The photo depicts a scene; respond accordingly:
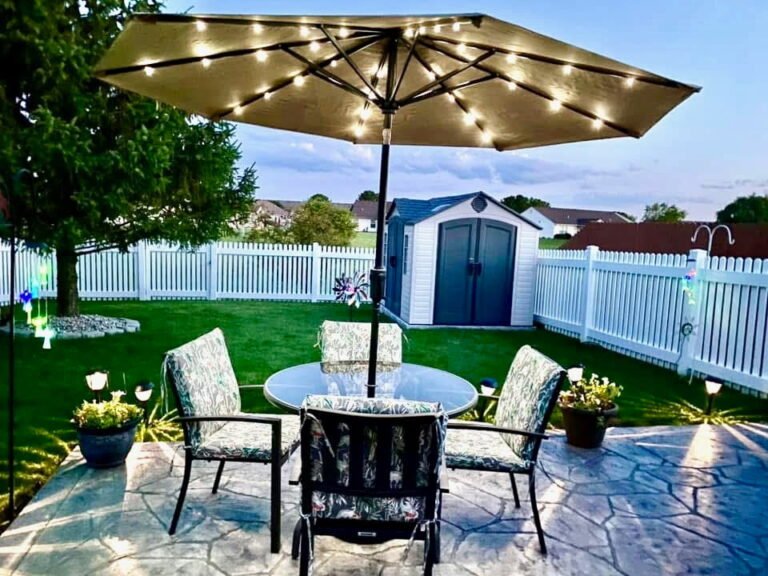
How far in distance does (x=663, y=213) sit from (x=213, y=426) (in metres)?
24.4

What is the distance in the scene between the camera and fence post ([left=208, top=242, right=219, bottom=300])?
33.5ft

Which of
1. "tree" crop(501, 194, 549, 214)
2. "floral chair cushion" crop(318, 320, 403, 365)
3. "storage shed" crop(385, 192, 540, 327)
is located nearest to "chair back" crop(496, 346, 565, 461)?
"floral chair cushion" crop(318, 320, 403, 365)

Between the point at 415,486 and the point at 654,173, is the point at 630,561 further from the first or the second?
the point at 654,173

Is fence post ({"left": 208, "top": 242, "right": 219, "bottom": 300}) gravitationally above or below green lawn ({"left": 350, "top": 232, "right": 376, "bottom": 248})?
below

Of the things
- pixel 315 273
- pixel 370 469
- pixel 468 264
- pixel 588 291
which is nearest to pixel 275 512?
pixel 370 469

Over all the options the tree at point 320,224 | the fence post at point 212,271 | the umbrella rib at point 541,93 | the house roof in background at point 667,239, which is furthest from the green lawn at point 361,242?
the umbrella rib at point 541,93

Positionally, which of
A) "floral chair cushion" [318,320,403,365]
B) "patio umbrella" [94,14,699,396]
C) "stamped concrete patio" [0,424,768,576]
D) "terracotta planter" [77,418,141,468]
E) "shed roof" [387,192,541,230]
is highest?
"patio umbrella" [94,14,699,396]

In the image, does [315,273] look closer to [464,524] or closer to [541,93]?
[541,93]

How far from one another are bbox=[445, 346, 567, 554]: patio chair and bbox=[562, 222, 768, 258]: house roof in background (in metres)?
8.41

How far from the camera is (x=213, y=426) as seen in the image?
→ 249 cm

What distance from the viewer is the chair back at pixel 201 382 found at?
221cm

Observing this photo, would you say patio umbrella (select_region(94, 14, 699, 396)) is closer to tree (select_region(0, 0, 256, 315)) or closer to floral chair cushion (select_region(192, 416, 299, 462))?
floral chair cushion (select_region(192, 416, 299, 462))

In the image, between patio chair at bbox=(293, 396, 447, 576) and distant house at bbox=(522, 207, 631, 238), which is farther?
distant house at bbox=(522, 207, 631, 238)

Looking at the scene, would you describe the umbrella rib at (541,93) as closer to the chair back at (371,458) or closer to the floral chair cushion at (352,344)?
the floral chair cushion at (352,344)
